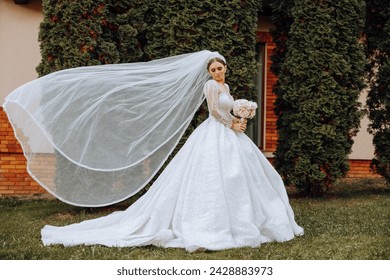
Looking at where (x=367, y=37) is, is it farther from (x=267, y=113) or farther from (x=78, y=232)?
(x=78, y=232)

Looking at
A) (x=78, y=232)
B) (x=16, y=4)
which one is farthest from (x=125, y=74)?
(x=16, y=4)

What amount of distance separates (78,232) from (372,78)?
6.93 m

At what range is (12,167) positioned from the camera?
10602 millimetres

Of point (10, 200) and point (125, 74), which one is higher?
point (125, 74)

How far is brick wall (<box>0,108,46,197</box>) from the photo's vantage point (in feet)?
34.7

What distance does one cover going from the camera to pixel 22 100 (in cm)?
584

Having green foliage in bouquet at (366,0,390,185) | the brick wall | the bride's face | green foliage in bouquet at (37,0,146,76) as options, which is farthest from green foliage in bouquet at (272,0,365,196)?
the brick wall

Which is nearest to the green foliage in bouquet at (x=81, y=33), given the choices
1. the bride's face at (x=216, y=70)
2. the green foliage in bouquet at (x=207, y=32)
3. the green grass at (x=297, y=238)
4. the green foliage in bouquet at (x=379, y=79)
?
the green foliage in bouquet at (x=207, y=32)

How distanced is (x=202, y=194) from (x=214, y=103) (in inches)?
42.5

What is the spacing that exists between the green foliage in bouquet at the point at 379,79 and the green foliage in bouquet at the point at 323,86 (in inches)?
32.8

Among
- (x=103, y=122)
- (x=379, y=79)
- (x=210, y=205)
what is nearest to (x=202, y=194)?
(x=210, y=205)

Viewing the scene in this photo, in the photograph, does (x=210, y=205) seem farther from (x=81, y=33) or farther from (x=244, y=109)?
(x=81, y=33)
